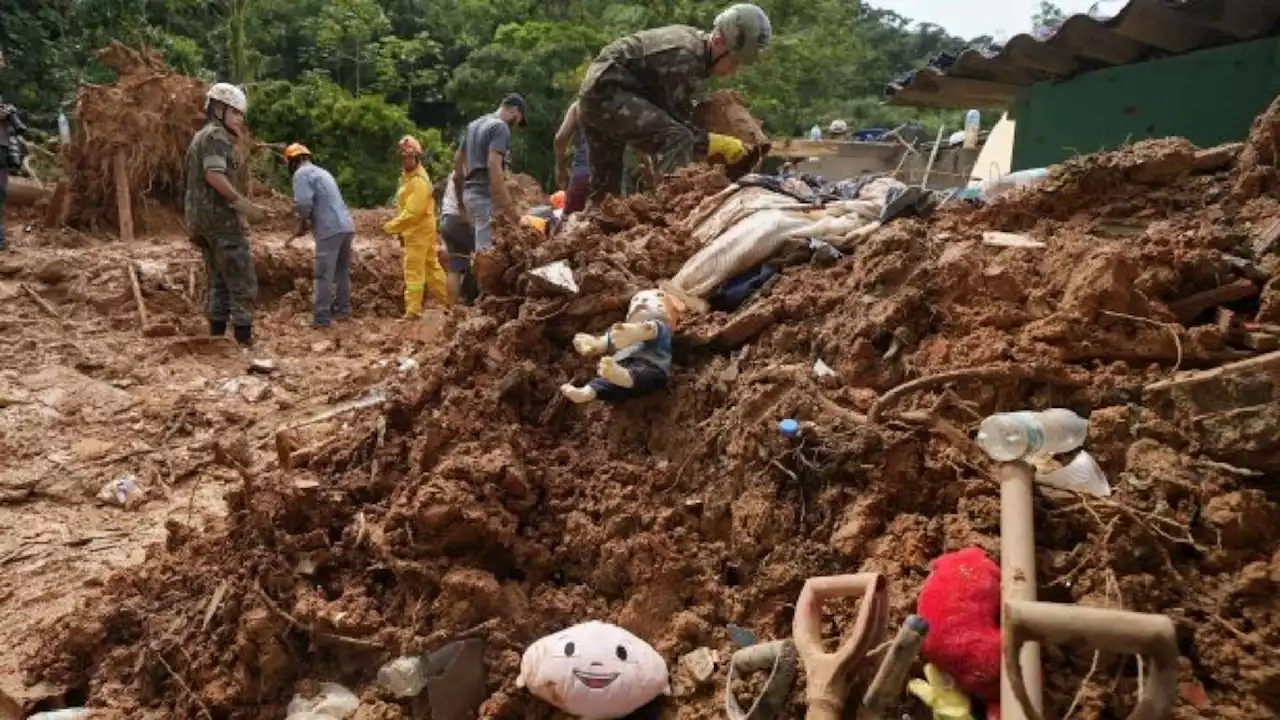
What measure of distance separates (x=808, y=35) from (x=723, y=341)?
2074 centimetres

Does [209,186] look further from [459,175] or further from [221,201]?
[459,175]

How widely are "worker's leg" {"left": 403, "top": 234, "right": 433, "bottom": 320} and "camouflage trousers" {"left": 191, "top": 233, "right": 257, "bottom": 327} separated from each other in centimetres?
166

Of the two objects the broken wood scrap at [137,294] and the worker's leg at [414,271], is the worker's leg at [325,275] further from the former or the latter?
the broken wood scrap at [137,294]

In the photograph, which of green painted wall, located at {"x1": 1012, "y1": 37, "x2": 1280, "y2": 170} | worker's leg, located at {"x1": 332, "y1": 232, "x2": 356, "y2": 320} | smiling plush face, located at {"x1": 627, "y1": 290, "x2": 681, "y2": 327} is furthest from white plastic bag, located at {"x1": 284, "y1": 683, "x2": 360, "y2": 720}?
worker's leg, located at {"x1": 332, "y1": 232, "x2": 356, "y2": 320}

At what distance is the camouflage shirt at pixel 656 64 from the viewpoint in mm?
5199

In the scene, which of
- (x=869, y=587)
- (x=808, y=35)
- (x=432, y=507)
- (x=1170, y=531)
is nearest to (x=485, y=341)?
(x=432, y=507)

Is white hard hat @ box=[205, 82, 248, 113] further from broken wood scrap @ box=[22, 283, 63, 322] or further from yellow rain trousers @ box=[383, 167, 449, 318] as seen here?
broken wood scrap @ box=[22, 283, 63, 322]

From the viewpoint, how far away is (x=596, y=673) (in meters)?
2.25

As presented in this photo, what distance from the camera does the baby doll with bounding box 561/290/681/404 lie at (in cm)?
308

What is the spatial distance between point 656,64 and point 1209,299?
3479 mm

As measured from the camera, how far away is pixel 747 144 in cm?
564

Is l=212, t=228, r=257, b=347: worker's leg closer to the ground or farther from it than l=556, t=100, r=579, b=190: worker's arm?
closer to the ground

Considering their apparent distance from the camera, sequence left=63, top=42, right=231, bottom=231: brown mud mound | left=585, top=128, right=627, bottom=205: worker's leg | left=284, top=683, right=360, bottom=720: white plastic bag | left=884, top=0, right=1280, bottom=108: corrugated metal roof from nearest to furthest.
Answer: left=284, top=683, right=360, bottom=720: white plastic bag → left=884, top=0, right=1280, bottom=108: corrugated metal roof → left=585, top=128, right=627, bottom=205: worker's leg → left=63, top=42, right=231, bottom=231: brown mud mound

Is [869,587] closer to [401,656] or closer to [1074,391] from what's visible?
[1074,391]
